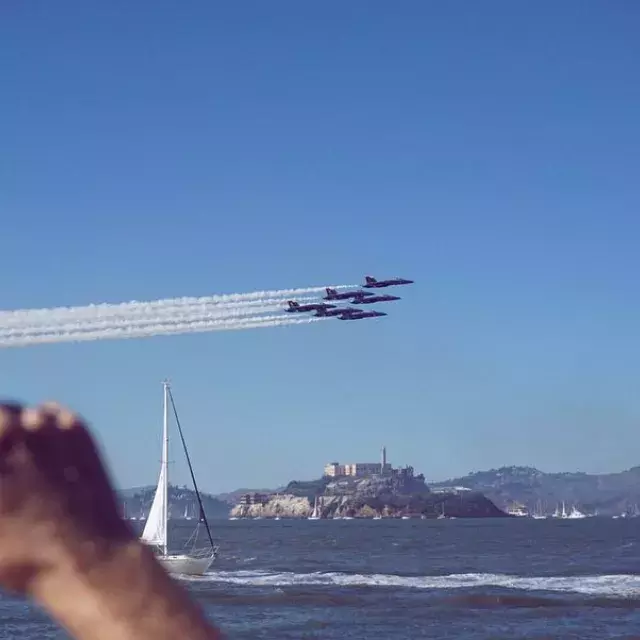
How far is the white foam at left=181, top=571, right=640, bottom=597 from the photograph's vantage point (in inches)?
2798

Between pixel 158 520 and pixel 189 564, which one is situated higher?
pixel 158 520

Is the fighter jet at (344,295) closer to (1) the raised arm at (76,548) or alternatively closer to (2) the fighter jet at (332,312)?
(2) the fighter jet at (332,312)

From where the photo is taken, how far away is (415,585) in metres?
73.3

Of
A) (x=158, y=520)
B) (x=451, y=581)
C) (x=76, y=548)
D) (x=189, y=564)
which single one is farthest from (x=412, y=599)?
(x=76, y=548)

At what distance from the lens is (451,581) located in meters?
76.2

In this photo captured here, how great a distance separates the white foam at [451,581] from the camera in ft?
233

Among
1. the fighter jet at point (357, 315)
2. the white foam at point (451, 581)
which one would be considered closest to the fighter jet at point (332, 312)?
the fighter jet at point (357, 315)

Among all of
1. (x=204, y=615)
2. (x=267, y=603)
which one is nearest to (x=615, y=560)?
(x=267, y=603)

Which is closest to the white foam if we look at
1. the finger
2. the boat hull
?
the boat hull

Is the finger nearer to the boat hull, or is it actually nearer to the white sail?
the white sail

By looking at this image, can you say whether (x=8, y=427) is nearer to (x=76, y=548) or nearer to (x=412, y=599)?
(x=76, y=548)

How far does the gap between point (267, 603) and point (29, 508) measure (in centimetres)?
6160

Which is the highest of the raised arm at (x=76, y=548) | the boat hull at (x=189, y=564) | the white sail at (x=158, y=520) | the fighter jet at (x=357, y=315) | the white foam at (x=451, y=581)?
the fighter jet at (x=357, y=315)

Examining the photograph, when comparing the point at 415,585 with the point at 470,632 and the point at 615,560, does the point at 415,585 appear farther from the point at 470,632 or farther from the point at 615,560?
the point at 615,560
